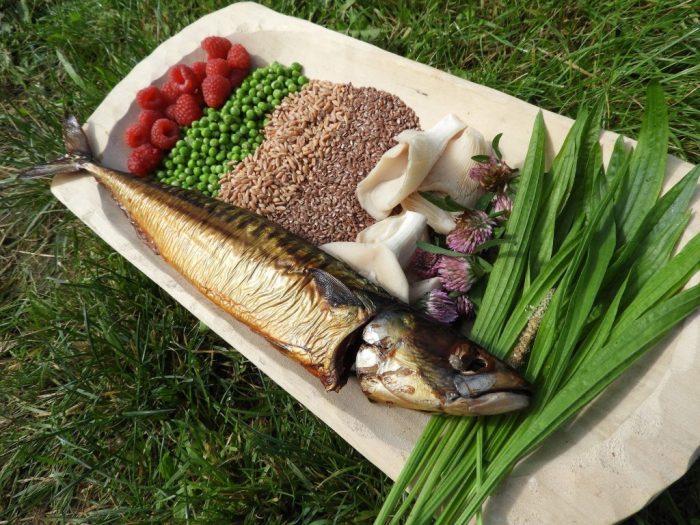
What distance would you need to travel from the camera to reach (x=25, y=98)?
10.8 ft

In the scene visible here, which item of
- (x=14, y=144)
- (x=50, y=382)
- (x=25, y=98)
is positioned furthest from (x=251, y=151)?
(x=25, y=98)

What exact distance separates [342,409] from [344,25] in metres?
2.15

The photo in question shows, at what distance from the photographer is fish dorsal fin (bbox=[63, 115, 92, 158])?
2.44 m

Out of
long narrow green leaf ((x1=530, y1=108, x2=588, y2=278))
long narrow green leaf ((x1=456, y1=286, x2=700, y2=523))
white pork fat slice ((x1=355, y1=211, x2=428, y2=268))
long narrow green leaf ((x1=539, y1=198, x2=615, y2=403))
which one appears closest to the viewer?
long narrow green leaf ((x1=456, y1=286, x2=700, y2=523))

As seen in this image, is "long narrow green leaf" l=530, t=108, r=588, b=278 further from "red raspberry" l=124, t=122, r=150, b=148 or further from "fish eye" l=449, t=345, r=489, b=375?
"red raspberry" l=124, t=122, r=150, b=148

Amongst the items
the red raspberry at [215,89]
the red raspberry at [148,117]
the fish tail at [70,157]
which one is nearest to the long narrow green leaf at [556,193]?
the red raspberry at [215,89]

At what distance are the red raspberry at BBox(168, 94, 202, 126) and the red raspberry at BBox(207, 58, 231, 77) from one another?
15cm

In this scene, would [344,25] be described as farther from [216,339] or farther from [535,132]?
[216,339]

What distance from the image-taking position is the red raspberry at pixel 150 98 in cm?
246

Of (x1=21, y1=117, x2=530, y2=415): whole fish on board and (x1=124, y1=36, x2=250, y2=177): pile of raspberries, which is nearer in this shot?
(x1=21, y1=117, x2=530, y2=415): whole fish on board

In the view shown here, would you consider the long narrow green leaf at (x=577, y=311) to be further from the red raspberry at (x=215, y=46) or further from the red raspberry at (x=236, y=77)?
the red raspberry at (x=215, y=46)

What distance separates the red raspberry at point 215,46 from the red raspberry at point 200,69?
0.21 feet

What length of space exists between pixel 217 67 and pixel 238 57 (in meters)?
0.13

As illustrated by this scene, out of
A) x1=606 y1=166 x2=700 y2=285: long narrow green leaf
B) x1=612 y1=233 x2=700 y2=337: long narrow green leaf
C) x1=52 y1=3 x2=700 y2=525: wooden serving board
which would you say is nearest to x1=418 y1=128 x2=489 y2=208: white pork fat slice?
x1=52 y1=3 x2=700 y2=525: wooden serving board
